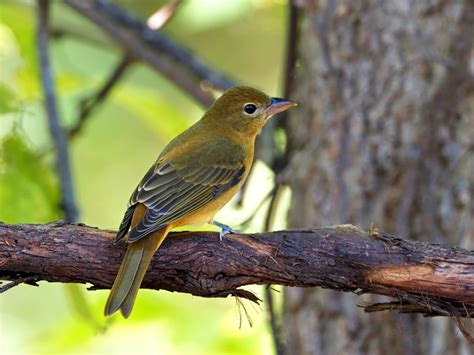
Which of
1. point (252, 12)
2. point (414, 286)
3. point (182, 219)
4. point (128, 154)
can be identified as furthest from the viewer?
point (128, 154)

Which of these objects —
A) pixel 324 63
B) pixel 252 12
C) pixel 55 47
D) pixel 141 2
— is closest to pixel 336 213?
pixel 324 63

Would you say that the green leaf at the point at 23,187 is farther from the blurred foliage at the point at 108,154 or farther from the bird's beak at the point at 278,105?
the bird's beak at the point at 278,105

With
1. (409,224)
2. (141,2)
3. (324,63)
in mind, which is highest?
(141,2)

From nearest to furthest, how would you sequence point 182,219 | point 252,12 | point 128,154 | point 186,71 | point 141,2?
point 182,219 < point 186,71 < point 252,12 < point 141,2 < point 128,154

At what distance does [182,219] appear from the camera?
380 centimetres

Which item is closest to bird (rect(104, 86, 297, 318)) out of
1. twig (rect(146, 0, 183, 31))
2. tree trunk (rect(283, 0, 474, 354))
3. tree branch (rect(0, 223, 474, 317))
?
tree branch (rect(0, 223, 474, 317))

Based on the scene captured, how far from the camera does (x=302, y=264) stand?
3119mm

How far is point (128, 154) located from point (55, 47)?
237cm

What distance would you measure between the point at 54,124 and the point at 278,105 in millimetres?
1278

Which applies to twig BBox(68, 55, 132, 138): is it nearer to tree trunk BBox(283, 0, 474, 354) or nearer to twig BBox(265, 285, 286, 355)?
tree trunk BBox(283, 0, 474, 354)

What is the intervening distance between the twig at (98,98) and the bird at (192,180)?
91 cm

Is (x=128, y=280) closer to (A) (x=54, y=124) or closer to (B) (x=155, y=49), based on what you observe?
(A) (x=54, y=124)

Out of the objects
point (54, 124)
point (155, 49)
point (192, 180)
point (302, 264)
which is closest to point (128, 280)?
point (302, 264)

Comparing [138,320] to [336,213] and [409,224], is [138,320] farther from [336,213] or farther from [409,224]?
[409,224]
